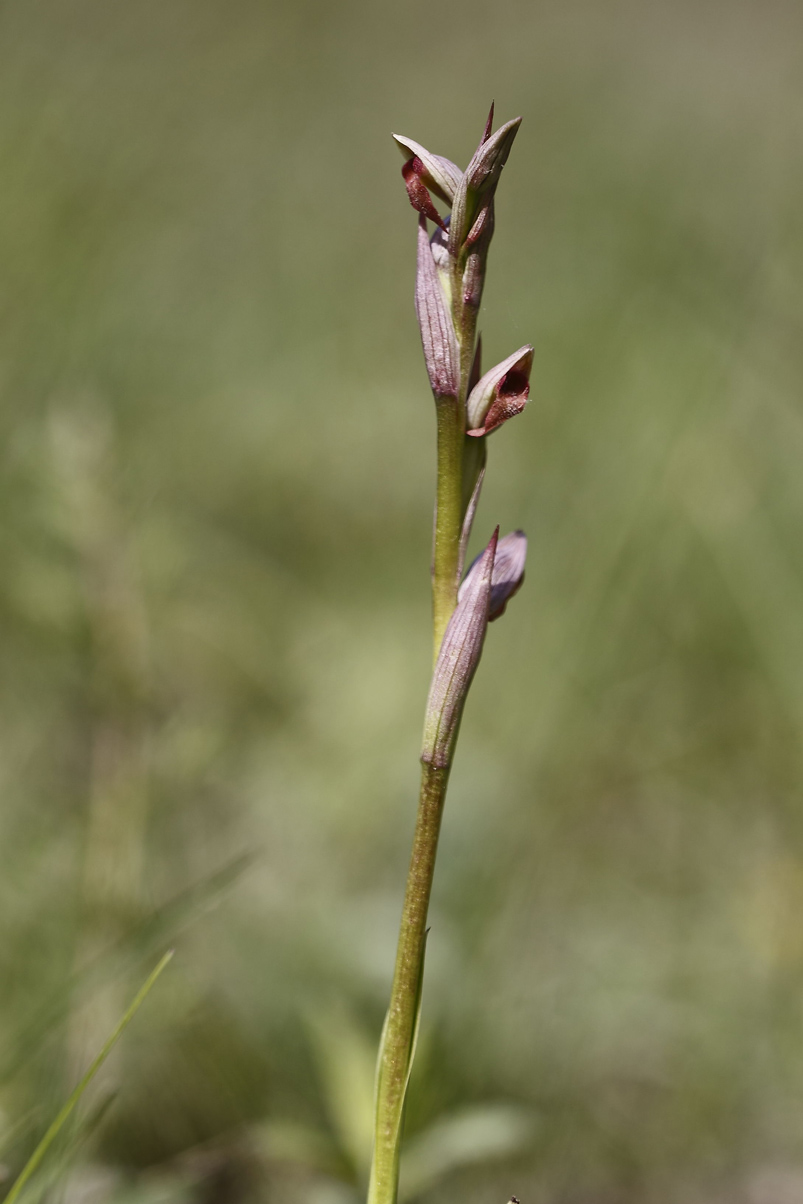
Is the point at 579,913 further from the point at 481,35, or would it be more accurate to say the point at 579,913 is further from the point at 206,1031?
the point at 481,35

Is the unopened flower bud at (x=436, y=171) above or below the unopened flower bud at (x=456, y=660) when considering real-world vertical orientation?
above

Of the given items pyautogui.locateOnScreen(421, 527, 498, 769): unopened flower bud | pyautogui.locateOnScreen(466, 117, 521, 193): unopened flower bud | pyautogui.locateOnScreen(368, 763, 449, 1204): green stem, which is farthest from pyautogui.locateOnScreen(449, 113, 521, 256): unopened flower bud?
pyautogui.locateOnScreen(368, 763, 449, 1204): green stem

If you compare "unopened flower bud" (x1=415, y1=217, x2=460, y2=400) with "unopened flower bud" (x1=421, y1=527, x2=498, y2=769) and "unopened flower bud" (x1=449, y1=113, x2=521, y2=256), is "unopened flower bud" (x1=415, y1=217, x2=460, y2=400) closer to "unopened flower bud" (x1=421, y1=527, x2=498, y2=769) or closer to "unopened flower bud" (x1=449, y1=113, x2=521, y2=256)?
"unopened flower bud" (x1=449, y1=113, x2=521, y2=256)

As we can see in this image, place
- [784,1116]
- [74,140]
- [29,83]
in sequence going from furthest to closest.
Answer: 1. [74,140]
2. [29,83]
3. [784,1116]

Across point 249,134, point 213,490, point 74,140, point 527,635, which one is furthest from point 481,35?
point 527,635

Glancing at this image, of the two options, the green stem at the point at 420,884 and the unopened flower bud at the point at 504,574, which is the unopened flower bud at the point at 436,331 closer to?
the green stem at the point at 420,884

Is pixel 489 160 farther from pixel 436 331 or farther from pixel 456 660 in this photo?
pixel 456 660

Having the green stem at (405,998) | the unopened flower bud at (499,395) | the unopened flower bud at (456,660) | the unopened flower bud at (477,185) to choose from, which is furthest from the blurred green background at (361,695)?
the unopened flower bud at (477,185)
